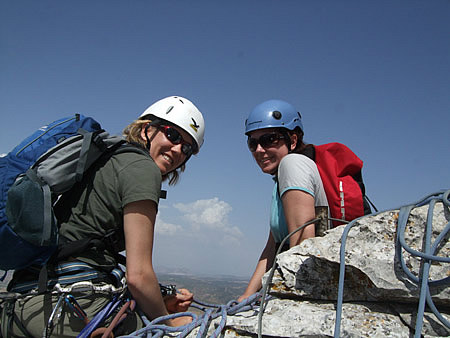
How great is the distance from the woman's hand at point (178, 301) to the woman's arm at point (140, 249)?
31.0 inches

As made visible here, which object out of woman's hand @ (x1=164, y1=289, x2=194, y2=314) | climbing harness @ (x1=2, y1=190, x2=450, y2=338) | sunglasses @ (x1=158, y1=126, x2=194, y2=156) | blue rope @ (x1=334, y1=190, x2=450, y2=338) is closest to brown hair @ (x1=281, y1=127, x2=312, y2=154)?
climbing harness @ (x1=2, y1=190, x2=450, y2=338)

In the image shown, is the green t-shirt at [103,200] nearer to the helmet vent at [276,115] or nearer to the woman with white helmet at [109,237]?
the woman with white helmet at [109,237]

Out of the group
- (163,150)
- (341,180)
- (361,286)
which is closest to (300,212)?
(341,180)

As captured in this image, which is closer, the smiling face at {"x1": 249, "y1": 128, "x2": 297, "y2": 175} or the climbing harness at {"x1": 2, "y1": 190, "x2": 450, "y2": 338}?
the climbing harness at {"x1": 2, "y1": 190, "x2": 450, "y2": 338}

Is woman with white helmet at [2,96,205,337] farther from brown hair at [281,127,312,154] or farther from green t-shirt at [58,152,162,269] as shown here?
brown hair at [281,127,312,154]

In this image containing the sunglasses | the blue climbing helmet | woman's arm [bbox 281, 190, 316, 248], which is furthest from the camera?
the blue climbing helmet

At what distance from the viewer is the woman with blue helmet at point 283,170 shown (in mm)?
3617

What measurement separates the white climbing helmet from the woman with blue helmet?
0.84m

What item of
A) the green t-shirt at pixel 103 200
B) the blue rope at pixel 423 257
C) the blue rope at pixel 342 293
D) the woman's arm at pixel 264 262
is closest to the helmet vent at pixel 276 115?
the woman's arm at pixel 264 262

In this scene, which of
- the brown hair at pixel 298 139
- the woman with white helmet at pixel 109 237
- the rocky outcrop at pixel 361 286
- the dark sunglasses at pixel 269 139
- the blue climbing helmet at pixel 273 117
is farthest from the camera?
the blue climbing helmet at pixel 273 117

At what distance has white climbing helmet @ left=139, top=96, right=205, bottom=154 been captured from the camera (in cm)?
521

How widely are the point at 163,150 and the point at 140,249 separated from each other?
72.6 inches

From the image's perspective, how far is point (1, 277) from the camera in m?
3.16

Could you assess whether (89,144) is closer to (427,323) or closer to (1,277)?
(1,277)
